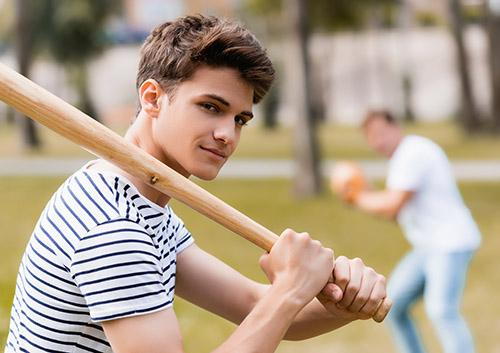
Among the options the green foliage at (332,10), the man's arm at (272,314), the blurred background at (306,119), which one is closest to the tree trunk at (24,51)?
the blurred background at (306,119)

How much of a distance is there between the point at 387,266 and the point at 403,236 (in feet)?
6.44

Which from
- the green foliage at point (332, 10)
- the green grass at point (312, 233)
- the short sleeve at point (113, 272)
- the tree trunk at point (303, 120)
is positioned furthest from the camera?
the green foliage at point (332, 10)

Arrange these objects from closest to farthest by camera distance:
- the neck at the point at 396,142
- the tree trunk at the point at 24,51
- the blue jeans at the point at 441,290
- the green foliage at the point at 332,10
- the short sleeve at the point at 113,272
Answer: the short sleeve at the point at 113,272 < the blue jeans at the point at 441,290 < the neck at the point at 396,142 < the tree trunk at the point at 24,51 < the green foliage at the point at 332,10

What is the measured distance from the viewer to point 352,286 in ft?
7.34

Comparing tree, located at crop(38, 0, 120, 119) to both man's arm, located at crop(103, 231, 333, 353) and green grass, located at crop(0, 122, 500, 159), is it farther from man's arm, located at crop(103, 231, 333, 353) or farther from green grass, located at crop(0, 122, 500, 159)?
man's arm, located at crop(103, 231, 333, 353)

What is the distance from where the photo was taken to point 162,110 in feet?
7.06

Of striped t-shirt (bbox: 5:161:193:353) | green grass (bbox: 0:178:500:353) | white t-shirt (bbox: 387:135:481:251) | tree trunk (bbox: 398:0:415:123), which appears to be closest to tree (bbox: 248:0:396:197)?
green grass (bbox: 0:178:500:353)

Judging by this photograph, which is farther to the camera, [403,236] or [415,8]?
[415,8]

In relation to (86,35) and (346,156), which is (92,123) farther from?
(86,35)

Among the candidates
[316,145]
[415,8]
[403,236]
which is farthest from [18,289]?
[415,8]

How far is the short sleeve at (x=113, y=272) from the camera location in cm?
191

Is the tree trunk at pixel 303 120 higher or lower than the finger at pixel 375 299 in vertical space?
higher

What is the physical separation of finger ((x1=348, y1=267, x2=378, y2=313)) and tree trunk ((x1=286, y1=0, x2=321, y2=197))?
45.2 feet

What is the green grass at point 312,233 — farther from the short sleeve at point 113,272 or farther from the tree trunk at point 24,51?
the tree trunk at point 24,51
